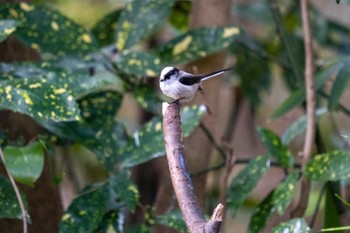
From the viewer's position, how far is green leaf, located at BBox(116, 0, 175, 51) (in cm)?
191

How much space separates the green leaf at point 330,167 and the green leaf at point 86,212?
1.53ft

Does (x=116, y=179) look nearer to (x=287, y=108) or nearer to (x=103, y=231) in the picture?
(x=103, y=231)

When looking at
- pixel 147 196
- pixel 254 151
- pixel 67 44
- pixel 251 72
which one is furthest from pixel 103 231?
pixel 254 151

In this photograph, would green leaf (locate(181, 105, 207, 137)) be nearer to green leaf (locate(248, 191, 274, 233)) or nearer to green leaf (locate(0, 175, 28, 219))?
green leaf (locate(248, 191, 274, 233))

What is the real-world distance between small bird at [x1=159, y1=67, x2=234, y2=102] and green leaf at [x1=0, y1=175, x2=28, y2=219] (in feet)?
1.27

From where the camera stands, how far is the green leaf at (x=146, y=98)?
1.86 m

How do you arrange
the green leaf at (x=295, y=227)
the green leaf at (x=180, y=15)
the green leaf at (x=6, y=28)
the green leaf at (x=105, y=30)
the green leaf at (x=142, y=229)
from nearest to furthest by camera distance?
the green leaf at (x=295, y=227) → the green leaf at (x=6, y=28) → the green leaf at (x=142, y=229) → the green leaf at (x=105, y=30) → the green leaf at (x=180, y=15)

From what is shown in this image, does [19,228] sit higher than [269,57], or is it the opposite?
[269,57]

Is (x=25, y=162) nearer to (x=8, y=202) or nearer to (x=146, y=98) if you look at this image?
(x=8, y=202)

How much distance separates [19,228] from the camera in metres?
1.75

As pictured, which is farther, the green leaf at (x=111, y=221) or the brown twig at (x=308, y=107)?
the brown twig at (x=308, y=107)

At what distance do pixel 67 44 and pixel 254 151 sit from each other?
1.65m

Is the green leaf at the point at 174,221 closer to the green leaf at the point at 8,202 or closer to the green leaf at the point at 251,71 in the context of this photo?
the green leaf at the point at 8,202

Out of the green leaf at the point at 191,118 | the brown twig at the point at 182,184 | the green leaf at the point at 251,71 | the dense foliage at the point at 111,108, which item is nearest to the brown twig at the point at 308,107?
the dense foliage at the point at 111,108
